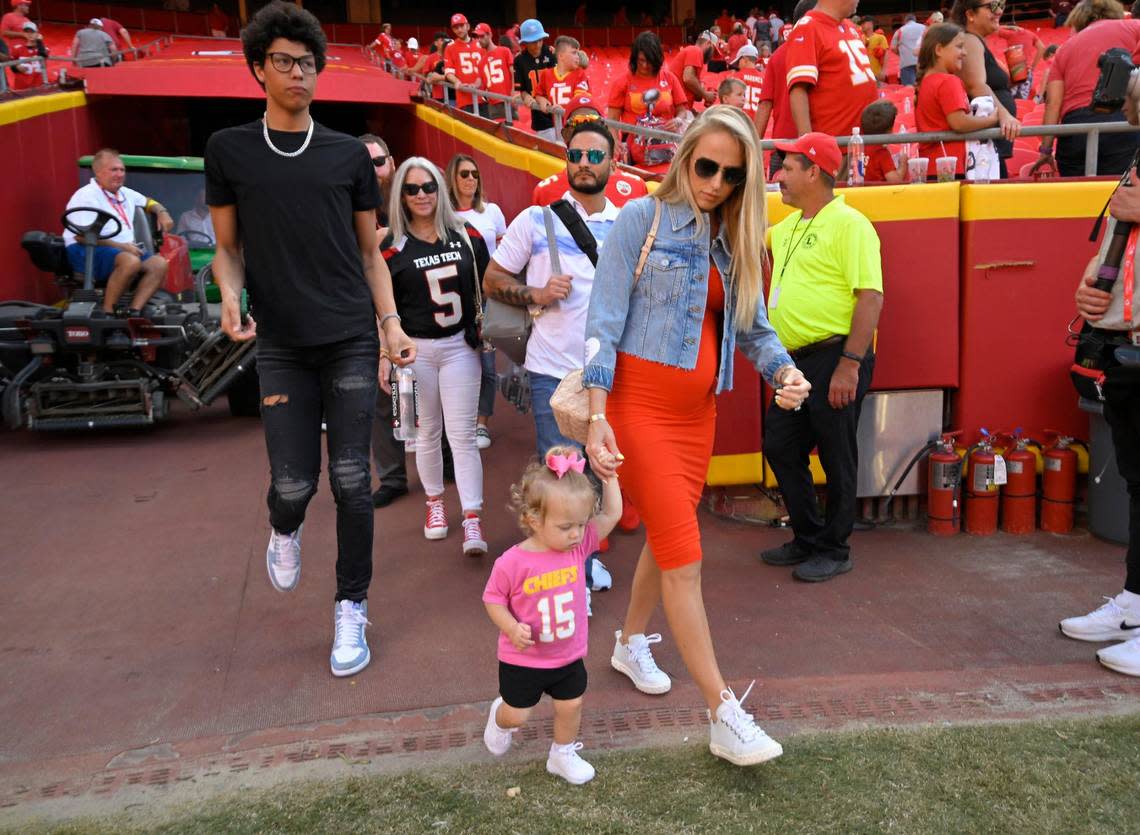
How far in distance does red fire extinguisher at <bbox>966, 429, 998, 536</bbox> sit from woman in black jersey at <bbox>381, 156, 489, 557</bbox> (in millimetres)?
2714

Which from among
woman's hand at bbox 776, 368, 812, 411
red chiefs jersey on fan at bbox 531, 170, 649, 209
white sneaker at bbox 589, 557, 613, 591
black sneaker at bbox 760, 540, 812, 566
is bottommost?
black sneaker at bbox 760, 540, 812, 566

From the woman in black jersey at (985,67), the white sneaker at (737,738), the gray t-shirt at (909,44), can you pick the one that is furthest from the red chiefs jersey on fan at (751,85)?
the gray t-shirt at (909,44)

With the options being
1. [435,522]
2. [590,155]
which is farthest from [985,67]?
[435,522]

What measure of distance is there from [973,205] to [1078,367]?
54.7 inches

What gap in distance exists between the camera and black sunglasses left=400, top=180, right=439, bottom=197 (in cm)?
502

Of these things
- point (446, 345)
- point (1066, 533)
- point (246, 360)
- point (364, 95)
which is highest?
point (364, 95)

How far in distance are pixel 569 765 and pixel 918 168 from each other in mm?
3884

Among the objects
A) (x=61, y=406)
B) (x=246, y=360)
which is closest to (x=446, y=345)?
(x=246, y=360)

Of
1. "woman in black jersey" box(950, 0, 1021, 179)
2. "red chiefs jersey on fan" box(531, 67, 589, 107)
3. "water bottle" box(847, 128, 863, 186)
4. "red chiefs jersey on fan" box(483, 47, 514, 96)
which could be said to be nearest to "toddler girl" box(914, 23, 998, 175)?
"woman in black jersey" box(950, 0, 1021, 179)

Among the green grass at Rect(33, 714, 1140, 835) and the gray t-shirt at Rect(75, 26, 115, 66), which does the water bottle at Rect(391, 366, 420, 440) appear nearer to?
the green grass at Rect(33, 714, 1140, 835)

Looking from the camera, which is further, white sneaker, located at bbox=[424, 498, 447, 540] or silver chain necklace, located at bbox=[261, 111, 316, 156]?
white sneaker, located at bbox=[424, 498, 447, 540]

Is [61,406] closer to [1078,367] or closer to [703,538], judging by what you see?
[703,538]

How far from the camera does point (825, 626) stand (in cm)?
426

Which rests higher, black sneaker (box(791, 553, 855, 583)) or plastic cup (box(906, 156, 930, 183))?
plastic cup (box(906, 156, 930, 183))
